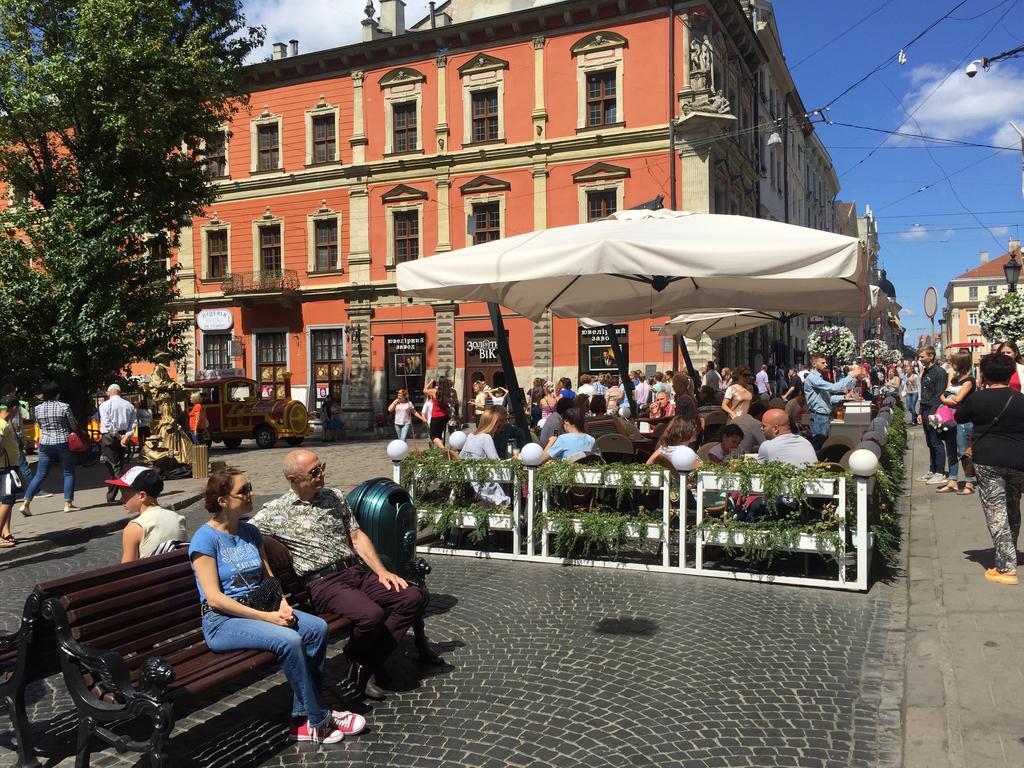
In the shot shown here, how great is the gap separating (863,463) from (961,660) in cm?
164

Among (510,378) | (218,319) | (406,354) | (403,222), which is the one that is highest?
(403,222)

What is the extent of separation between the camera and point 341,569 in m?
4.80

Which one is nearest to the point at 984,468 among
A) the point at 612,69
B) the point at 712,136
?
the point at 712,136

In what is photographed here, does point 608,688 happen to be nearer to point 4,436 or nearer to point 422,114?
point 4,436

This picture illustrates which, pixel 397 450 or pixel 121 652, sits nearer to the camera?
pixel 121 652

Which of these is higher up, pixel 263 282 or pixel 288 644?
pixel 263 282

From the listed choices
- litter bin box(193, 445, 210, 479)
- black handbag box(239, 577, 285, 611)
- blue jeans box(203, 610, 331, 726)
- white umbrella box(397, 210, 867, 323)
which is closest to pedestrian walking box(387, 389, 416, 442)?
litter bin box(193, 445, 210, 479)

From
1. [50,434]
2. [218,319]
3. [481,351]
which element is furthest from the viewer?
[218,319]

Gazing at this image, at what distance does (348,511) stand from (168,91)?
54.9 ft

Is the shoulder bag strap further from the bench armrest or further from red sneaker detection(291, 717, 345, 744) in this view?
the bench armrest

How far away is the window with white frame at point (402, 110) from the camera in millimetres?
30094

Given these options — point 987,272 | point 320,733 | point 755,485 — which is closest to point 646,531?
point 755,485

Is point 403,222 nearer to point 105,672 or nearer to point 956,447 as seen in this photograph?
point 956,447

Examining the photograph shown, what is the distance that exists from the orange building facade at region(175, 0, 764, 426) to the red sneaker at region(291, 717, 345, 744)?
73.6 ft
